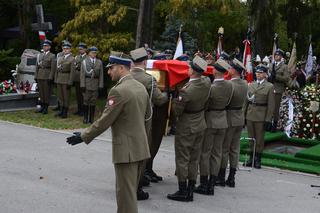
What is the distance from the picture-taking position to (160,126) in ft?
30.5

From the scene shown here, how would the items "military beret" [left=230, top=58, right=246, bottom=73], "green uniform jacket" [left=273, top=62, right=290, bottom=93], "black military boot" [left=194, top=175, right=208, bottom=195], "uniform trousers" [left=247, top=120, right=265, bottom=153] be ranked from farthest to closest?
"green uniform jacket" [left=273, top=62, right=290, bottom=93], "uniform trousers" [left=247, top=120, right=265, bottom=153], "military beret" [left=230, top=58, right=246, bottom=73], "black military boot" [left=194, top=175, right=208, bottom=195]

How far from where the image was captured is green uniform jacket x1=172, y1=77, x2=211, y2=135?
8.18 m

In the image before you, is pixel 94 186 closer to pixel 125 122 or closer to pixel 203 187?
pixel 203 187

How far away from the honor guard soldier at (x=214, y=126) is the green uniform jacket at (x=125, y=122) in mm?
2609

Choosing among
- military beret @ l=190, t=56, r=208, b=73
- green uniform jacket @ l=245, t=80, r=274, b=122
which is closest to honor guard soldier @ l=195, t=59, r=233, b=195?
military beret @ l=190, t=56, r=208, b=73

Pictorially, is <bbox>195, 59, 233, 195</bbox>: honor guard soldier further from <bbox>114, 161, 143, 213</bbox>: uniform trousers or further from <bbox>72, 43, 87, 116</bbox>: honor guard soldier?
<bbox>72, 43, 87, 116</bbox>: honor guard soldier

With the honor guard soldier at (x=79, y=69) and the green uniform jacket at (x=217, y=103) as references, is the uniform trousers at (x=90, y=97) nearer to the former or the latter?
the honor guard soldier at (x=79, y=69)

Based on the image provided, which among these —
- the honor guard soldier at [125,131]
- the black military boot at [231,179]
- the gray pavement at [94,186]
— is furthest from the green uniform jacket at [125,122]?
the black military boot at [231,179]

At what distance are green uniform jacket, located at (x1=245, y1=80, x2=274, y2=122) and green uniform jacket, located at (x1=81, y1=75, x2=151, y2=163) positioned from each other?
15.6ft

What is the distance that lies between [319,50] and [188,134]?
25076 mm

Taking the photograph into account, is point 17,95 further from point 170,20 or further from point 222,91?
point 222,91

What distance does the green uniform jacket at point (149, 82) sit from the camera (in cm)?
809

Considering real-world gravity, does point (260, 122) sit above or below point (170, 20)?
below

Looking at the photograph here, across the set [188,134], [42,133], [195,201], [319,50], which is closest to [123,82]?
[188,134]
